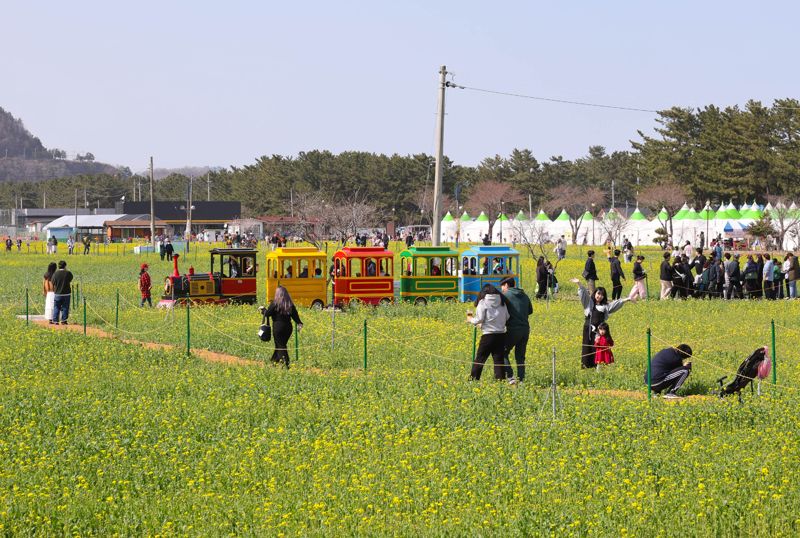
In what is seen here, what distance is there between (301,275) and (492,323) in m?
Result: 16.1

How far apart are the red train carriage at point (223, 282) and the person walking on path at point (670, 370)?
751 inches

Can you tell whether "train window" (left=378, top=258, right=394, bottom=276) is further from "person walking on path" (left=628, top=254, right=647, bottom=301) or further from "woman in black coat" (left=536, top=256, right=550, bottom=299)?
"person walking on path" (left=628, top=254, right=647, bottom=301)

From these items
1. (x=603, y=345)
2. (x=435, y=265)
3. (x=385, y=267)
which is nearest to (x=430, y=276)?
(x=435, y=265)

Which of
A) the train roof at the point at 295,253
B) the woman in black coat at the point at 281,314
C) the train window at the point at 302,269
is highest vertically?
the train roof at the point at 295,253

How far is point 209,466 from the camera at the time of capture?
467 inches

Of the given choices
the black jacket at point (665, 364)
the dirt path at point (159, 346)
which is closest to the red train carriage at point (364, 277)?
the dirt path at point (159, 346)

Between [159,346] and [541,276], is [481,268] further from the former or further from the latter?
[159,346]

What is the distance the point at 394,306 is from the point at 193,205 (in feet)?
359

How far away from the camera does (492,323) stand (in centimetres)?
1672

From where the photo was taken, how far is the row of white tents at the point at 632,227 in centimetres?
7800

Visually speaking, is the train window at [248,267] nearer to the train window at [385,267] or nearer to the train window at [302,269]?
the train window at [302,269]

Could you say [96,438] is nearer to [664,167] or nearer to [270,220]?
[664,167]

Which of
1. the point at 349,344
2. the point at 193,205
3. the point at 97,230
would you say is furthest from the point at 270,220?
the point at 349,344

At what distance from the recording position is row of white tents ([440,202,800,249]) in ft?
256
